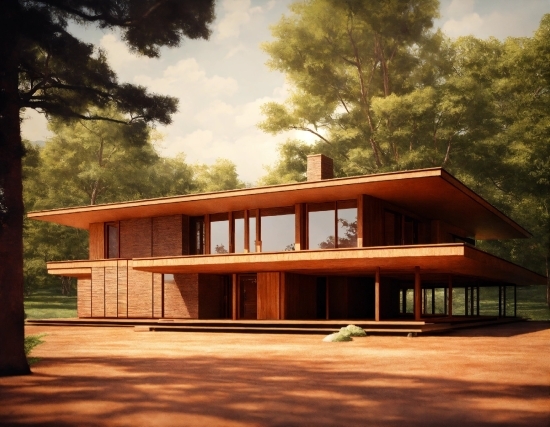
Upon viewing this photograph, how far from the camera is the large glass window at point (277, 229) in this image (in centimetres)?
2366


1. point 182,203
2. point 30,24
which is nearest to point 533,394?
point 30,24

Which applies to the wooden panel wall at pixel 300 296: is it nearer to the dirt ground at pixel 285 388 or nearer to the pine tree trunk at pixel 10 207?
the dirt ground at pixel 285 388

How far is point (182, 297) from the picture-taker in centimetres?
2611

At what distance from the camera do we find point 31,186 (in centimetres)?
4741

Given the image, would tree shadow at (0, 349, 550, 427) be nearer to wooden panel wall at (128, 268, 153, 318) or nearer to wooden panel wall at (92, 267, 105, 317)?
wooden panel wall at (128, 268, 153, 318)

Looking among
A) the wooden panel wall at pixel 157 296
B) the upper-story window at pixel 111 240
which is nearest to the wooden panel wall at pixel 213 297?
the wooden panel wall at pixel 157 296

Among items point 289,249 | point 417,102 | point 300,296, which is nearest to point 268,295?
point 300,296

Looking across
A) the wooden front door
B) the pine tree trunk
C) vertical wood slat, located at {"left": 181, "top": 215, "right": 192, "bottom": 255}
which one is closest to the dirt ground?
the pine tree trunk

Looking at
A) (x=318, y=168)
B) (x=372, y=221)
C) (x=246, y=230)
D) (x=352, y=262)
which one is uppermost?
(x=318, y=168)

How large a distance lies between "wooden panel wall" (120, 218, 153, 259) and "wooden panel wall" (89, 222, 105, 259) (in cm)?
126

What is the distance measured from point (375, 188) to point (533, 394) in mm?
13307

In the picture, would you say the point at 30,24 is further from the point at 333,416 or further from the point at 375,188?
the point at 375,188

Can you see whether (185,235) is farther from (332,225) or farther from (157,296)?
(332,225)

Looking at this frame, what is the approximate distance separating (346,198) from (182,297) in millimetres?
8376
